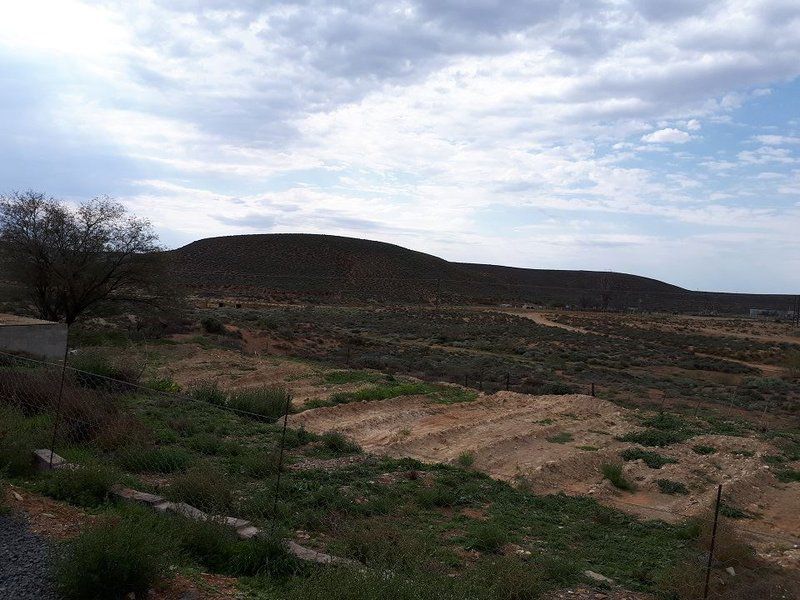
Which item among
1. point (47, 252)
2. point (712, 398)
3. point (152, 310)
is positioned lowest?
point (712, 398)

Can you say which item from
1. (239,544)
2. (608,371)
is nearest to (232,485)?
(239,544)

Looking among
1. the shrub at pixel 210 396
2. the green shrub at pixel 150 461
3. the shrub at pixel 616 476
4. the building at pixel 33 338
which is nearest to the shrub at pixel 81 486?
the green shrub at pixel 150 461

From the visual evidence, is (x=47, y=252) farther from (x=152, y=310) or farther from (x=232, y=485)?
(x=232, y=485)

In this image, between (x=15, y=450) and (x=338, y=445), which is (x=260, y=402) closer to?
(x=338, y=445)

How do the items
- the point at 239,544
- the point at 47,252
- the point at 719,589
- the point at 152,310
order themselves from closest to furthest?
1. the point at 239,544
2. the point at 719,589
3. the point at 47,252
4. the point at 152,310

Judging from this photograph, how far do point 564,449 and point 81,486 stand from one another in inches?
373

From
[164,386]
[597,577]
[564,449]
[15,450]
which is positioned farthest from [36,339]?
[597,577]

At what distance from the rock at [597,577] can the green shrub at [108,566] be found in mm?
4246

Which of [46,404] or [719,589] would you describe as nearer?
[719,589]

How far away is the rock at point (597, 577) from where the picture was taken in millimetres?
6797

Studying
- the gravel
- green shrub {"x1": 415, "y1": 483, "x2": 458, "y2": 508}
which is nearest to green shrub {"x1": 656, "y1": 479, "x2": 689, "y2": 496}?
green shrub {"x1": 415, "y1": 483, "x2": 458, "y2": 508}

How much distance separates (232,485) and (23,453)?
8.35 feet

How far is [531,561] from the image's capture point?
7.04 metres

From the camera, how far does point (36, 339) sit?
1780 cm
